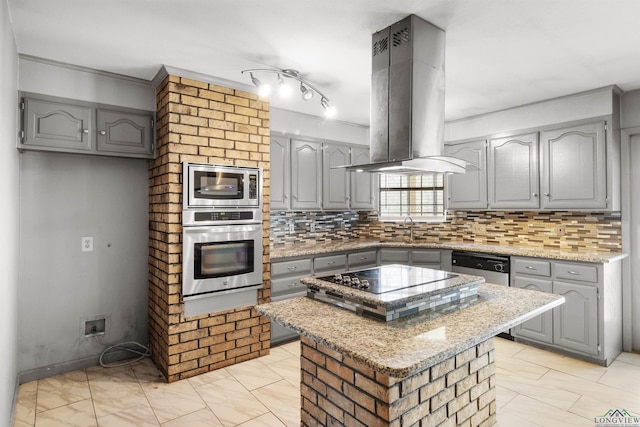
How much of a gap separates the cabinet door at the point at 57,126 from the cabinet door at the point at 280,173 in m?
1.67

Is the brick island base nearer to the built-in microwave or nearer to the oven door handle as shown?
the oven door handle

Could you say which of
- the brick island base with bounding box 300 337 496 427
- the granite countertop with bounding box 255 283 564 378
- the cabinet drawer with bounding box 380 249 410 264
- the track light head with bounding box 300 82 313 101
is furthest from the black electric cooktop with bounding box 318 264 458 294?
the cabinet drawer with bounding box 380 249 410 264

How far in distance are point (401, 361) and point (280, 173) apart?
2.93 metres

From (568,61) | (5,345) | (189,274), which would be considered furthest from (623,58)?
(5,345)

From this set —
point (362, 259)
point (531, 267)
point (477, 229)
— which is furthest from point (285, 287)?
point (477, 229)

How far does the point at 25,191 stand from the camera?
290 centimetres

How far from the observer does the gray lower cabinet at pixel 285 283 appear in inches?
142

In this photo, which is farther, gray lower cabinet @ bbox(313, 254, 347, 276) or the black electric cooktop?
gray lower cabinet @ bbox(313, 254, 347, 276)

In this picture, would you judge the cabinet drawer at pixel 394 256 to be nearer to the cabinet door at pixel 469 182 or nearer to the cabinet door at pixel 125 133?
the cabinet door at pixel 469 182

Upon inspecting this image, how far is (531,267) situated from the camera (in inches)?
142

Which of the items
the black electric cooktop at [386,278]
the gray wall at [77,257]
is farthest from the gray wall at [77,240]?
the black electric cooktop at [386,278]

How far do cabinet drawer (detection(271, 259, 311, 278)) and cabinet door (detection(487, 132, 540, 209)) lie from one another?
2234 millimetres

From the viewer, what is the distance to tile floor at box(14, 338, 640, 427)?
7.93 feet

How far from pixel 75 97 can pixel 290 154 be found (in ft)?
6.63
